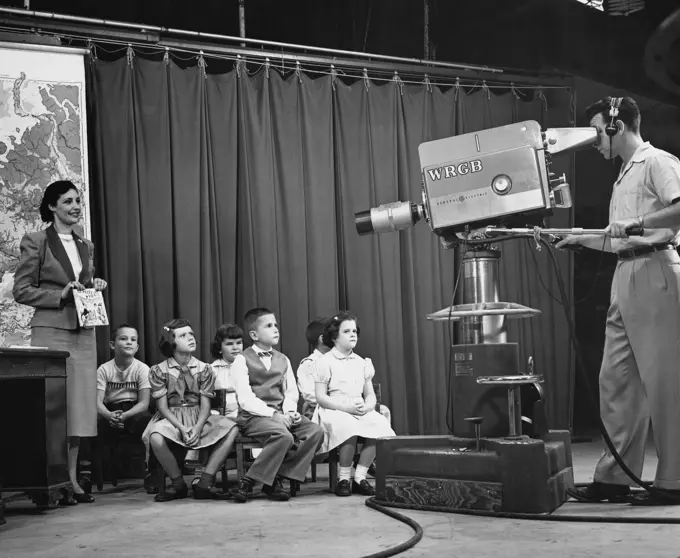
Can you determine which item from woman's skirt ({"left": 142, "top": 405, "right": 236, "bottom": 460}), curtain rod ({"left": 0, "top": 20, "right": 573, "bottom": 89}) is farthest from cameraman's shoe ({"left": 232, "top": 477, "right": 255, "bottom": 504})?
curtain rod ({"left": 0, "top": 20, "right": 573, "bottom": 89})

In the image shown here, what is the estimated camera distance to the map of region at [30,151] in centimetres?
490

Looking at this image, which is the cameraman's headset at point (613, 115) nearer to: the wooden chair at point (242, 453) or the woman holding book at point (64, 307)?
the wooden chair at point (242, 453)

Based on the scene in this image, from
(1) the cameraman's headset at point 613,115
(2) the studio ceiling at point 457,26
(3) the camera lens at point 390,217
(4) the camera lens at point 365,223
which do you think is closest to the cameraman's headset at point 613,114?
(1) the cameraman's headset at point 613,115

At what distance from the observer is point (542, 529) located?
2945 millimetres

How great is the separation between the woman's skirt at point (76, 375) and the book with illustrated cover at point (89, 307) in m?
0.11

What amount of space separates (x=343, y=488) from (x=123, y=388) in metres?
1.46

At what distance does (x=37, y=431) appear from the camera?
3.87m

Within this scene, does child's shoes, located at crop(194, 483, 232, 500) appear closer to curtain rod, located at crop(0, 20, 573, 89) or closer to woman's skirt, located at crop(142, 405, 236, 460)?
woman's skirt, located at crop(142, 405, 236, 460)

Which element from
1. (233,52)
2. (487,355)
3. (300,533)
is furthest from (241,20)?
(300,533)

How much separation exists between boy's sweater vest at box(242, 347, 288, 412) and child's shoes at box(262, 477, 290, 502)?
359 mm

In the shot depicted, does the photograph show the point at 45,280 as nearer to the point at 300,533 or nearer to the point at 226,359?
the point at 226,359

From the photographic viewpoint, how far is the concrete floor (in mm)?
2699

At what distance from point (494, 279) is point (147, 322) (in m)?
2.48

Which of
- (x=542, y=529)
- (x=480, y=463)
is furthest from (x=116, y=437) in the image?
(x=542, y=529)
